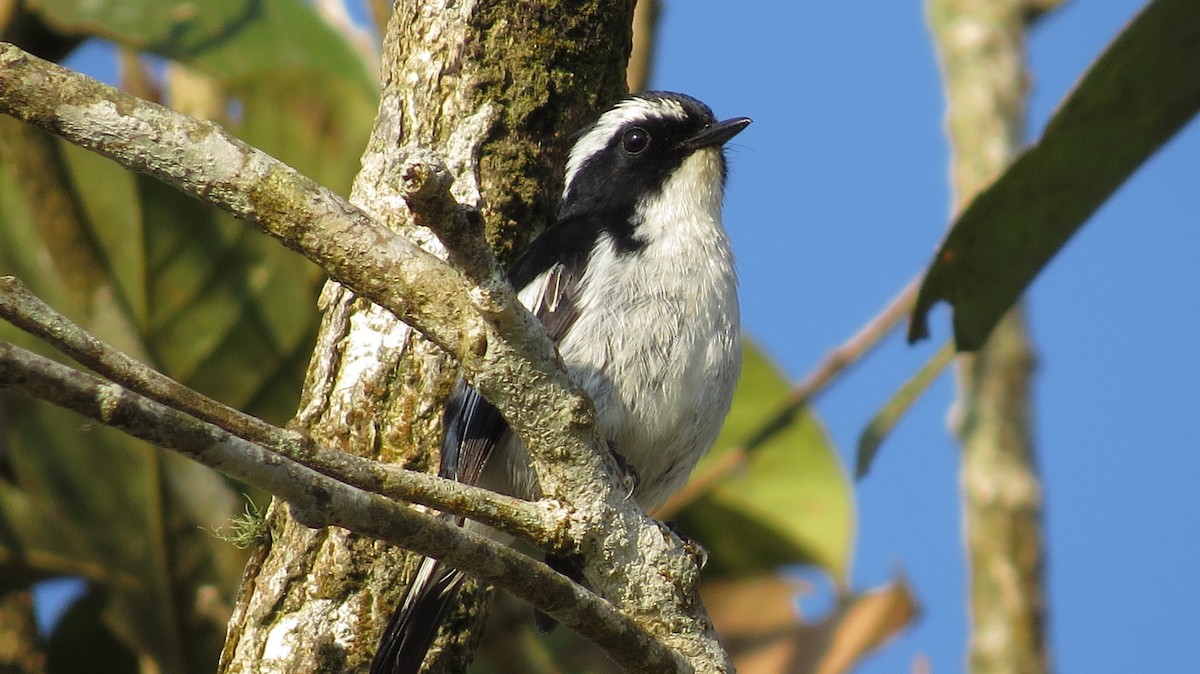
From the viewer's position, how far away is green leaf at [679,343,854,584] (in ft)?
21.2

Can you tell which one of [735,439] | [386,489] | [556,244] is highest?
[735,439]

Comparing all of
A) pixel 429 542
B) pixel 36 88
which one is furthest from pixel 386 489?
pixel 36 88

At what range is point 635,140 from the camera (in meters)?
4.31

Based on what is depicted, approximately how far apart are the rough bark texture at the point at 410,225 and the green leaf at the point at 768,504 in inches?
101

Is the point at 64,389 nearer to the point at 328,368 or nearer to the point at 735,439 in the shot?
the point at 328,368

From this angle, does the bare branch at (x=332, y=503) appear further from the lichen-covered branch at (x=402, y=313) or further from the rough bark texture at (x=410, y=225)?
the rough bark texture at (x=410, y=225)

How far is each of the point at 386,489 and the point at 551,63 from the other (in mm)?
1968

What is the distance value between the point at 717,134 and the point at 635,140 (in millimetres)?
276

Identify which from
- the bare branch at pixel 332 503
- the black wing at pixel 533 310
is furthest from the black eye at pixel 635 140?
the bare branch at pixel 332 503

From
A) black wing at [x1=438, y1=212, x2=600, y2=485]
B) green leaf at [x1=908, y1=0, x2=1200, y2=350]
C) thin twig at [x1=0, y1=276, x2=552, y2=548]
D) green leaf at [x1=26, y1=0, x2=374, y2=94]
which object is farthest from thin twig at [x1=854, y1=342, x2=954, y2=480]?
green leaf at [x1=26, y1=0, x2=374, y2=94]

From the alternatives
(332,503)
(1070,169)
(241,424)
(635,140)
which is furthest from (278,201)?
(1070,169)

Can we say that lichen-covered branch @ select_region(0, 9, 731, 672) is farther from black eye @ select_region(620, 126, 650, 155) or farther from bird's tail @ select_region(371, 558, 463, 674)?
black eye @ select_region(620, 126, 650, 155)

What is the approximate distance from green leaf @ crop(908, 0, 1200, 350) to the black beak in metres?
0.80

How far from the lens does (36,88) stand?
8.12ft
